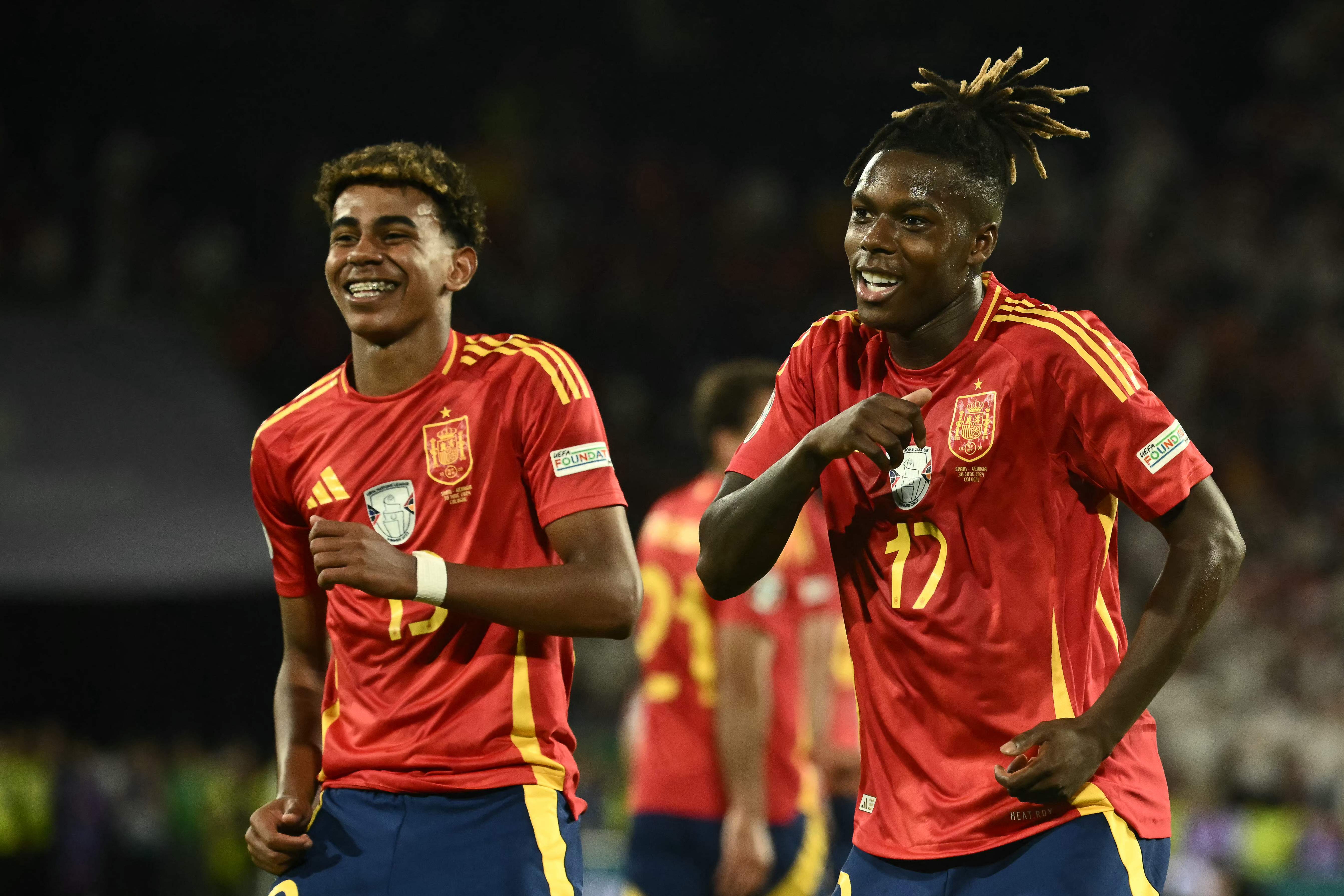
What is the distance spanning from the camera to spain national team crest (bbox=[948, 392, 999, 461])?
10.2ft

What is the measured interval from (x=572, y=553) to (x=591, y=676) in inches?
379

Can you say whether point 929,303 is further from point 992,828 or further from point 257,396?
point 257,396

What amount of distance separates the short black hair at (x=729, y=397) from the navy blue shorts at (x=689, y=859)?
57.9 inches

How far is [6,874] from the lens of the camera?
11805 mm

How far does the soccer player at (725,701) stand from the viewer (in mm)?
5621

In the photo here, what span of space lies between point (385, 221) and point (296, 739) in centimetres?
128

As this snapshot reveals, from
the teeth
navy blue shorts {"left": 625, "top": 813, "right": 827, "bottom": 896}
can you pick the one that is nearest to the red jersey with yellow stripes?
the teeth

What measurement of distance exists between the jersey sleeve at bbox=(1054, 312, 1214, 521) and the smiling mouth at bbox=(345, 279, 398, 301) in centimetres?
163

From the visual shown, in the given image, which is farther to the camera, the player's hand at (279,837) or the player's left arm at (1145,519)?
the player's hand at (279,837)

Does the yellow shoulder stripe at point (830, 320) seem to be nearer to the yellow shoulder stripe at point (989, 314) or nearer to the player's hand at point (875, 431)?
the yellow shoulder stripe at point (989, 314)

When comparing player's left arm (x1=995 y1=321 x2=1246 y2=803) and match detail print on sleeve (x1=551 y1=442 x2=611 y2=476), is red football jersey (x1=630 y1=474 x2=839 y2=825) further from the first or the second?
player's left arm (x1=995 y1=321 x2=1246 y2=803)

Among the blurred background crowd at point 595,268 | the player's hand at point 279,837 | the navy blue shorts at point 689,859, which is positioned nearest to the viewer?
the player's hand at point 279,837

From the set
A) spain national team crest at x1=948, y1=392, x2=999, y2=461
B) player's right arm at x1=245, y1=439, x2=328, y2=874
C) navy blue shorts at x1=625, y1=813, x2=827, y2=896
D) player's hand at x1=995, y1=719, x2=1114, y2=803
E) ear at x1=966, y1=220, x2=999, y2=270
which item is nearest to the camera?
player's hand at x1=995, y1=719, x2=1114, y2=803

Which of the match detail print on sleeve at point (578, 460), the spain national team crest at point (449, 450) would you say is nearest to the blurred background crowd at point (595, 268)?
the match detail print on sleeve at point (578, 460)
